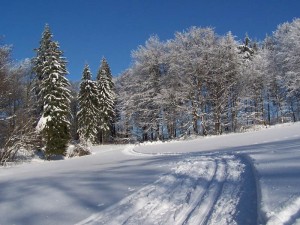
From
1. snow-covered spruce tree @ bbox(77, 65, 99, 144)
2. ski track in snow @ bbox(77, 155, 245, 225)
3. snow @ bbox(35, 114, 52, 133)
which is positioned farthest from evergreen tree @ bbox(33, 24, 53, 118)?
ski track in snow @ bbox(77, 155, 245, 225)

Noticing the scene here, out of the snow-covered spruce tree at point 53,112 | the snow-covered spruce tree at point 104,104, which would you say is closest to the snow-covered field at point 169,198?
the snow-covered spruce tree at point 53,112

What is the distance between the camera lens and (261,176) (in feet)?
22.6

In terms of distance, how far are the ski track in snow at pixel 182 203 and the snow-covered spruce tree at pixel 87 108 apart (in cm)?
3906

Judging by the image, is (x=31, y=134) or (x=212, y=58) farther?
(x=212, y=58)

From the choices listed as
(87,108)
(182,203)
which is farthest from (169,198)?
(87,108)

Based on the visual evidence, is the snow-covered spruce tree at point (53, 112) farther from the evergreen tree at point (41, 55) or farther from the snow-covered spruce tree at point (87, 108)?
the snow-covered spruce tree at point (87, 108)

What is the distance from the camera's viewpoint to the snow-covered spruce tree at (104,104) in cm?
4906

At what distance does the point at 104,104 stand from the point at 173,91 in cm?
1646

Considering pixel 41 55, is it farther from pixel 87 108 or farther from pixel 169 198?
pixel 169 198

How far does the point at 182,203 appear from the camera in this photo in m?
5.95

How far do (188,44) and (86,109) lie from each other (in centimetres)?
1837

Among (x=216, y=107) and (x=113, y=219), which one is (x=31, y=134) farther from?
(x=113, y=219)

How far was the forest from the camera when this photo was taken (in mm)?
30078

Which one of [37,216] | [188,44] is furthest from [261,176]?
[188,44]
